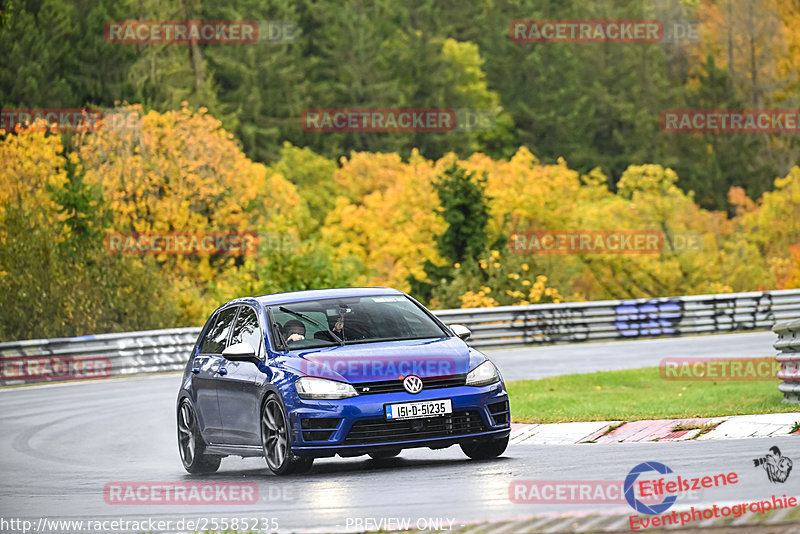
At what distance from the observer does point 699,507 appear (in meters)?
8.92

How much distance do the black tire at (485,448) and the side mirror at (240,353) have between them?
1.95 metres

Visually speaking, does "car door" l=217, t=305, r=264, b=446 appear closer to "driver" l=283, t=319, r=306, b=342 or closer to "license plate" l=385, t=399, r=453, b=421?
"driver" l=283, t=319, r=306, b=342

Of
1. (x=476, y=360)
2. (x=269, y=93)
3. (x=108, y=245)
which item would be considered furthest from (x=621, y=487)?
(x=269, y=93)

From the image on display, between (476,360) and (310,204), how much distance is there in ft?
249

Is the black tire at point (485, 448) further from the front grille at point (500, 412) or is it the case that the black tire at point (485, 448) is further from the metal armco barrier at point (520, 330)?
the metal armco barrier at point (520, 330)

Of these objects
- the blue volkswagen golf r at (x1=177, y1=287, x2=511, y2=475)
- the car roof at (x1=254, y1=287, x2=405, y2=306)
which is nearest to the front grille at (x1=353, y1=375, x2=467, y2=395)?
the blue volkswagen golf r at (x1=177, y1=287, x2=511, y2=475)

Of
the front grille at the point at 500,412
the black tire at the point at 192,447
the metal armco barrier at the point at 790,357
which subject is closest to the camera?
the front grille at the point at 500,412

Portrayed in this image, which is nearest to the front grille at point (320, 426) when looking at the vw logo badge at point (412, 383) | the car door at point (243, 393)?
the vw logo badge at point (412, 383)

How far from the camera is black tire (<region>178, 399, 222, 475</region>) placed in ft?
46.4

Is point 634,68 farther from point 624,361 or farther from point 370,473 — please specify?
point 370,473

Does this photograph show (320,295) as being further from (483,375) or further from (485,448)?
(485,448)

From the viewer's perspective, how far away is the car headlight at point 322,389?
40.0 feet

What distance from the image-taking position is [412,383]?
12258mm

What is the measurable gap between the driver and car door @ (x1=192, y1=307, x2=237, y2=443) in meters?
0.95
